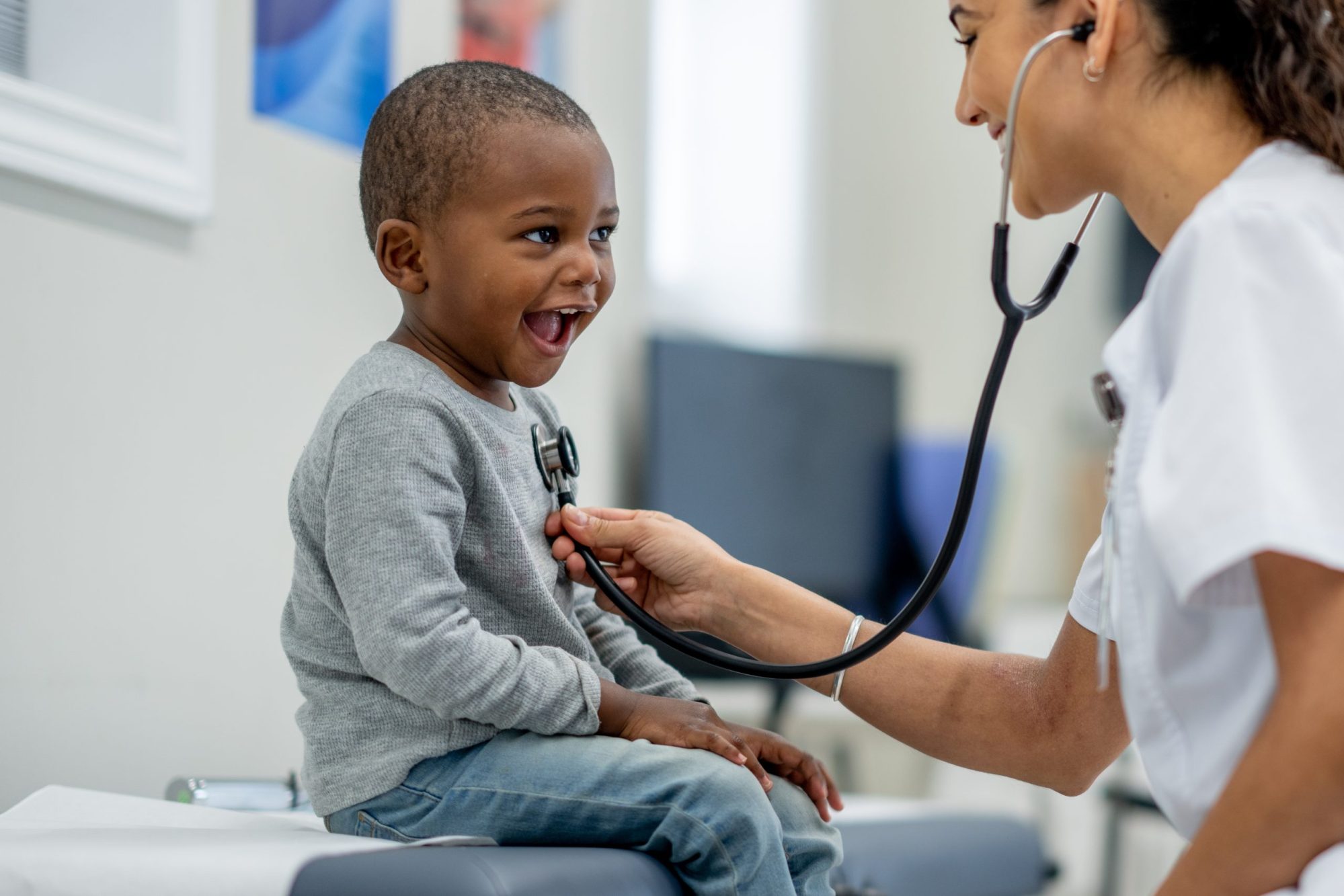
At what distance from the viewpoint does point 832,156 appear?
3.85m

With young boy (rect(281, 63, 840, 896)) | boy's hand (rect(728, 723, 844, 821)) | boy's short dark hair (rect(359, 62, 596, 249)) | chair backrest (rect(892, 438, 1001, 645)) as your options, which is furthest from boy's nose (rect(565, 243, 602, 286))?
chair backrest (rect(892, 438, 1001, 645))

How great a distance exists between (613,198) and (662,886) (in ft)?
1.91

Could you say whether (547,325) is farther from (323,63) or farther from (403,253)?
(323,63)

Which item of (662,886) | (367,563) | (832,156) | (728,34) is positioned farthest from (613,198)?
(832,156)

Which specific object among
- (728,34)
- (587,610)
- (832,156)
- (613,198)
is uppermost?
(728,34)

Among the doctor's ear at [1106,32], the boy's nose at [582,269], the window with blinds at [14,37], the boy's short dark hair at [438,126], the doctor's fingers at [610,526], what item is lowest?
the doctor's fingers at [610,526]

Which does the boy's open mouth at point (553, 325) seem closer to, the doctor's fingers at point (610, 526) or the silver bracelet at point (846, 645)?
the doctor's fingers at point (610, 526)

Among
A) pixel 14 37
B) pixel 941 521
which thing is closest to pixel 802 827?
pixel 14 37

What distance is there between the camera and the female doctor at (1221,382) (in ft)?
2.31

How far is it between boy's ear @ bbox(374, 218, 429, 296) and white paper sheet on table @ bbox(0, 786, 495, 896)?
0.45 meters

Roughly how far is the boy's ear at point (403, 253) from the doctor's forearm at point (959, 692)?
0.41m

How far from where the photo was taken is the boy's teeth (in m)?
1.12

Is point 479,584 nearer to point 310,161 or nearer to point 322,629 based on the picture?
point 322,629

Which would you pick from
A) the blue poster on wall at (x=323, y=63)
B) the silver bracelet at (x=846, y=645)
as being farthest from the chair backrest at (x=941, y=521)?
the silver bracelet at (x=846, y=645)
